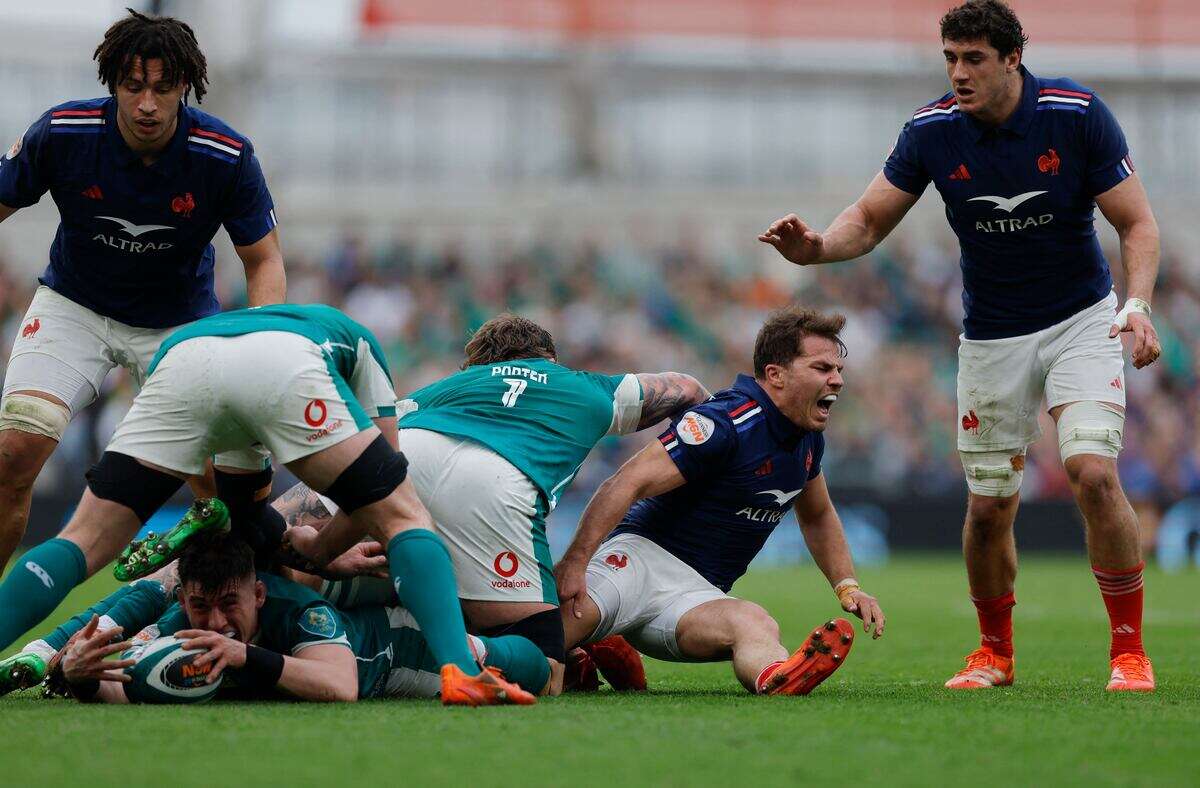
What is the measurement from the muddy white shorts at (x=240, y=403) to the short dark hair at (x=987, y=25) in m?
2.92

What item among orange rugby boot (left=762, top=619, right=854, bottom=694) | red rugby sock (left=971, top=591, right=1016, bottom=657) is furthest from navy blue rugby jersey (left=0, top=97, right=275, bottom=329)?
red rugby sock (left=971, top=591, right=1016, bottom=657)

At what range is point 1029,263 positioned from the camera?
630cm

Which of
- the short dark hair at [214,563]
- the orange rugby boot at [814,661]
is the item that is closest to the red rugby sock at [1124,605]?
the orange rugby boot at [814,661]

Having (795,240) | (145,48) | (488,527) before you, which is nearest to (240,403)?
(488,527)

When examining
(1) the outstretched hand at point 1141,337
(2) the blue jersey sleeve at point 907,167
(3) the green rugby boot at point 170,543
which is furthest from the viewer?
(2) the blue jersey sleeve at point 907,167

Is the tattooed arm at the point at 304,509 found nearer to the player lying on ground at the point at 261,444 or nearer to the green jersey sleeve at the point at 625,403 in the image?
the player lying on ground at the point at 261,444

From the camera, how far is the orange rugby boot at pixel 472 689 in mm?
4785

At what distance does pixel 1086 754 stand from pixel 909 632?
17.9ft

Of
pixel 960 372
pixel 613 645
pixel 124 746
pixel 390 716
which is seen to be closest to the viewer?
pixel 124 746

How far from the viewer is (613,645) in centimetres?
612

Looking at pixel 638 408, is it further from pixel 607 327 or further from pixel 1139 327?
pixel 607 327

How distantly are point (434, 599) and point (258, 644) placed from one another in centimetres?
79

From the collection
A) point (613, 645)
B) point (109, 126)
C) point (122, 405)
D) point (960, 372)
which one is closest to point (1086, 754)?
point (613, 645)

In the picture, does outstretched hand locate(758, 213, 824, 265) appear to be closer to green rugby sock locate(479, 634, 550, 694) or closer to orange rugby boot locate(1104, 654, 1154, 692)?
green rugby sock locate(479, 634, 550, 694)
